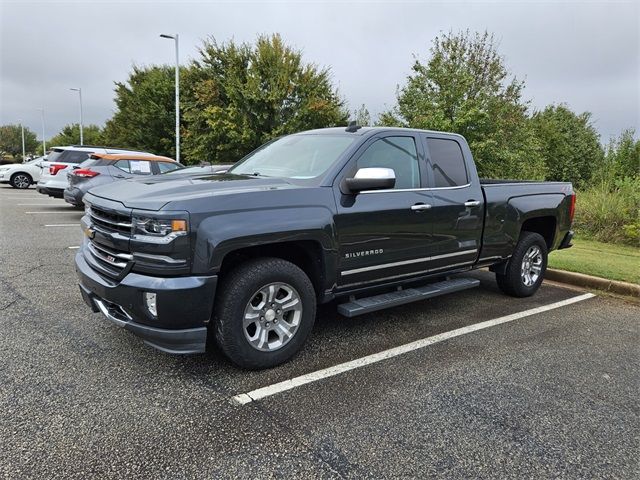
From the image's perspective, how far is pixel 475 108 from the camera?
12.5 metres

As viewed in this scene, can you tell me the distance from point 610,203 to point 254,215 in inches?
413

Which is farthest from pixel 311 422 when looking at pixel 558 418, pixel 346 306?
pixel 558 418

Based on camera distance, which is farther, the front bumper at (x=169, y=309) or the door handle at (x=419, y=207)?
the door handle at (x=419, y=207)

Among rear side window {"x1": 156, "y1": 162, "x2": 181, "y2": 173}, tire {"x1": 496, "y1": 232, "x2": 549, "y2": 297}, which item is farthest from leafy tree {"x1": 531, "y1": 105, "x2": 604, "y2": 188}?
tire {"x1": 496, "y1": 232, "x2": 549, "y2": 297}

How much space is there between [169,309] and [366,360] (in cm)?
163

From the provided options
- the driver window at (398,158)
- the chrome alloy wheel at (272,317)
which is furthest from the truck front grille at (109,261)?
the driver window at (398,158)

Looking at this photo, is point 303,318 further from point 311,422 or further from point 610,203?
point 610,203

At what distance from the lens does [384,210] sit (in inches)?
163

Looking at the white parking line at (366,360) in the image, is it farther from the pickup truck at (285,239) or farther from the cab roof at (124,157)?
the cab roof at (124,157)

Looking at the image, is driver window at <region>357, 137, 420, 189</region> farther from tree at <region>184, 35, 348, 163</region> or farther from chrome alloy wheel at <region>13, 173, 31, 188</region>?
chrome alloy wheel at <region>13, 173, 31, 188</region>

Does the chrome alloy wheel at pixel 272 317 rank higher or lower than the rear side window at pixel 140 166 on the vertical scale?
lower

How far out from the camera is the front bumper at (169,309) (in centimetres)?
311

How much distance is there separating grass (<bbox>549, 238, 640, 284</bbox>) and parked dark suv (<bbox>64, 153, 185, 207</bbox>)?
8359 mm

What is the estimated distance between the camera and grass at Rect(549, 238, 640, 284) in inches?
269
